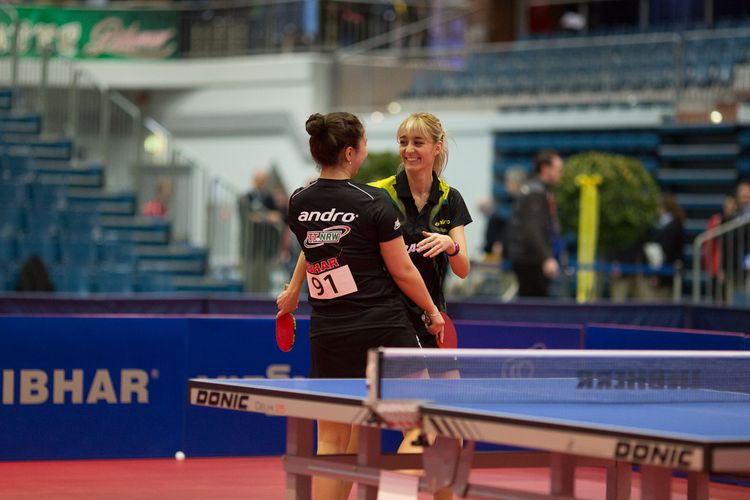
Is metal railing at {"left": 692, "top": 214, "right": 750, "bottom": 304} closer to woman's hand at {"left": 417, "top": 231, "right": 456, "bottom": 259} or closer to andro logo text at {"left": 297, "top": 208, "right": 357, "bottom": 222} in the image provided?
woman's hand at {"left": 417, "top": 231, "right": 456, "bottom": 259}

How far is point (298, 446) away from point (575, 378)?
3.66 feet

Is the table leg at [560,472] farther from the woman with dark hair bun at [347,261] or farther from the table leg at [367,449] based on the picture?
the woman with dark hair bun at [347,261]

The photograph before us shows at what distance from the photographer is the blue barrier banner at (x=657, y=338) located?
25.9ft

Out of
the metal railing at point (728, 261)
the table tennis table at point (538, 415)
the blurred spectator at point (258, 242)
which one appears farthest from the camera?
the blurred spectator at point (258, 242)

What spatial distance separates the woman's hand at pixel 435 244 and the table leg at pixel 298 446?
2.63ft

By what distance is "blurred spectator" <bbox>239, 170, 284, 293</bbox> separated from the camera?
640 inches

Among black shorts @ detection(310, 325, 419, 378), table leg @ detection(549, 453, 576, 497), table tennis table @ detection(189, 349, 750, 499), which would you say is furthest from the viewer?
black shorts @ detection(310, 325, 419, 378)

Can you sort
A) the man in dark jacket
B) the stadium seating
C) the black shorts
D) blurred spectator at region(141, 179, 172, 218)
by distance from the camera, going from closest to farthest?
the black shorts → the man in dark jacket → the stadium seating → blurred spectator at region(141, 179, 172, 218)

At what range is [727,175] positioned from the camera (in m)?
18.8

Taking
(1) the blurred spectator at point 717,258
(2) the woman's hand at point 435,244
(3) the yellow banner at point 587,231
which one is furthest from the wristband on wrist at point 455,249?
(3) the yellow banner at point 587,231

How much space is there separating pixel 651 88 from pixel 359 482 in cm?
1554

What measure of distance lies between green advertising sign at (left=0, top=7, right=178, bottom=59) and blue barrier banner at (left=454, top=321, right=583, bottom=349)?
1612 centimetres

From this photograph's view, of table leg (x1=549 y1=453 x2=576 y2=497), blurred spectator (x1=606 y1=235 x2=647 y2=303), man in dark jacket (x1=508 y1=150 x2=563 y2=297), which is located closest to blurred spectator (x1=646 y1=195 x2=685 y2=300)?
blurred spectator (x1=606 y1=235 x2=647 y2=303)

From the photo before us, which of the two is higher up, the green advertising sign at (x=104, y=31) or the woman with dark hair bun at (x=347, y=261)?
the green advertising sign at (x=104, y=31)
